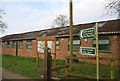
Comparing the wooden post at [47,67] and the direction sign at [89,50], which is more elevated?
the direction sign at [89,50]

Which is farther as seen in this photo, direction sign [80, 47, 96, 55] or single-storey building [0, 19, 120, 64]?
single-storey building [0, 19, 120, 64]

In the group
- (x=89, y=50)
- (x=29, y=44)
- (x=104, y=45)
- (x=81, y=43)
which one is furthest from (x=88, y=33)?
(x=29, y=44)

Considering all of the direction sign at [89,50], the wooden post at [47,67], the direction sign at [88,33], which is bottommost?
the wooden post at [47,67]

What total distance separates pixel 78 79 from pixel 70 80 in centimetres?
43

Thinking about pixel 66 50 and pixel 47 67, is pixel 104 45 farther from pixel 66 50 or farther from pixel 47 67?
pixel 47 67

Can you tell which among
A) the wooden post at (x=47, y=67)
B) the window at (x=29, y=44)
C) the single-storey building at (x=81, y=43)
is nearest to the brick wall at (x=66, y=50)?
the single-storey building at (x=81, y=43)

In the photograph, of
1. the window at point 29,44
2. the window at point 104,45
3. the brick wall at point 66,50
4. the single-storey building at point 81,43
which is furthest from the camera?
the window at point 29,44

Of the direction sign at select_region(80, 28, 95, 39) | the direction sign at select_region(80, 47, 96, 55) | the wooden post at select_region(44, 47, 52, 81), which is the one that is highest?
the direction sign at select_region(80, 28, 95, 39)

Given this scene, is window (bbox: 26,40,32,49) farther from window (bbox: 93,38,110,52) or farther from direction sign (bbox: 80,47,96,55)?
direction sign (bbox: 80,47,96,55)

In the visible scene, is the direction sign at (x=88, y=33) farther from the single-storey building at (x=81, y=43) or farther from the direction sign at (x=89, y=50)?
the single-storey building at (x=81, y=43)

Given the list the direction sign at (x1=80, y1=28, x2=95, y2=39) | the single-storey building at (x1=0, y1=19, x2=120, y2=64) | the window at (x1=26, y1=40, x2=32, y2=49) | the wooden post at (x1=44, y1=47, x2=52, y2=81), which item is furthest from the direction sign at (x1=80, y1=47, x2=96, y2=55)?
the window at (x1=26, y1=40, x2=32, y2=49)

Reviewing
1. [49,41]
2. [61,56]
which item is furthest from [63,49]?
[49,41]

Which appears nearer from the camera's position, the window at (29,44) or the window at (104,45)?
the window at (104,45)

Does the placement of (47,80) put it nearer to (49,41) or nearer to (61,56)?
(49,41)
